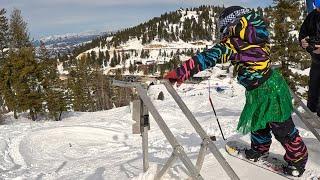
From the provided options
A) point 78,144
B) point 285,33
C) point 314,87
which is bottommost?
point 78,144

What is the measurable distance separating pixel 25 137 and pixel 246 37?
15805 millimetres

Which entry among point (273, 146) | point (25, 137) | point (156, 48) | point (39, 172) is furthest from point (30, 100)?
point (156, 48)

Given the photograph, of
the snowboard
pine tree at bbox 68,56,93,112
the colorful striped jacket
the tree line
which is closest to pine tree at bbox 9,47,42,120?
the tree line

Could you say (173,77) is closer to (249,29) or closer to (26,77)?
(249,29)

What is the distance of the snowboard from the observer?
5429 millimetres

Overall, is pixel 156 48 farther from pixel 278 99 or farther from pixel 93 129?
pixel 278 99

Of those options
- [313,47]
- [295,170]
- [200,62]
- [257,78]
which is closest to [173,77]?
[200,62]

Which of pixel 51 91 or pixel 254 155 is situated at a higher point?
pixel 254 155

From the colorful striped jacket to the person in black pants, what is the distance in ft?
5.05

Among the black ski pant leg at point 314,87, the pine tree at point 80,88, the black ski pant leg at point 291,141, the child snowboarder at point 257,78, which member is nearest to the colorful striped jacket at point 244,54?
the child snowboarder at point 257,78

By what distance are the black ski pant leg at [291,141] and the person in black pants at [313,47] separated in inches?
63.9

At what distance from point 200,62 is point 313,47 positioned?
8.37ft

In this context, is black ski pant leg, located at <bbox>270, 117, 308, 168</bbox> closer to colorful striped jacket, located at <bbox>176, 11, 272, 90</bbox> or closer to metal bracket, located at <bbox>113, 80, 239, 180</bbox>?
colorful striped jacket, located at <bbox>176, 11, 272, 90</bbox>

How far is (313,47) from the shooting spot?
6.14 meters
